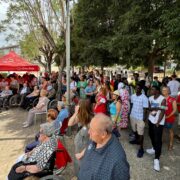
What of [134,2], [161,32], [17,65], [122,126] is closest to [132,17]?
[134,2]

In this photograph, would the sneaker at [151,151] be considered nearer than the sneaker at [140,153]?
No

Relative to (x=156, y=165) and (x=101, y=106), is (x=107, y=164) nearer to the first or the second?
(x=156, y=165)

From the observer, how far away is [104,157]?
6.98 ft

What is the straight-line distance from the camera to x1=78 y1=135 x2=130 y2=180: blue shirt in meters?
2.04

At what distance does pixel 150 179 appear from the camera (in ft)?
14.1

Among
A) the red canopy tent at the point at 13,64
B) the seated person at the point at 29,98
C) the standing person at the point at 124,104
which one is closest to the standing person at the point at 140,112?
the standing person at the point at 124,104

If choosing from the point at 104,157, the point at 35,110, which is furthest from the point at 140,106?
the point at 35,110

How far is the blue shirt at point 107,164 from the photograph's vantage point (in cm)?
204

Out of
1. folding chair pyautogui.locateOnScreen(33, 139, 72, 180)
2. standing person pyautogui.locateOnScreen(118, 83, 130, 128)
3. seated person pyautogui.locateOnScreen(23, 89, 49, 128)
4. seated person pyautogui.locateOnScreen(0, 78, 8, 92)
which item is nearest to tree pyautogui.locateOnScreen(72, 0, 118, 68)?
seated person pyautogui.locateOnScreen(0, 78, 8, 92)

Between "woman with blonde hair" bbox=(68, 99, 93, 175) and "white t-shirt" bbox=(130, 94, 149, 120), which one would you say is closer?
"woman with blonde hair" bbox=(68, 99, 93, 175)

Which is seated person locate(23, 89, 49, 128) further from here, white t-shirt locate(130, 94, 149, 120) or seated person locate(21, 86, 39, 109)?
white t-shirt locate(130, 94, 149, 120)

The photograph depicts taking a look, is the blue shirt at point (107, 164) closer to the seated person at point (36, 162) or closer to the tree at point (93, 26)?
the seated person at point (36, 162)

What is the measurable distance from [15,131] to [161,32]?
20.5ft

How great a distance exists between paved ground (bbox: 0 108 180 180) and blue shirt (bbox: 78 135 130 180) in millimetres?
2317
